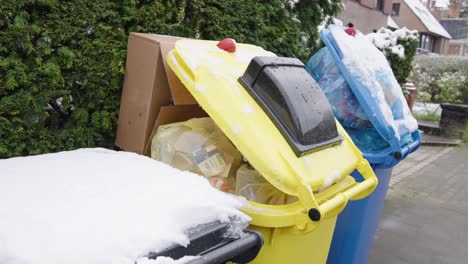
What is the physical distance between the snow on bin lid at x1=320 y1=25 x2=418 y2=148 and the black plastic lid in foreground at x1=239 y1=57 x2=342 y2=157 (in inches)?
23.5

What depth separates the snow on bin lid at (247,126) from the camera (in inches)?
63.5

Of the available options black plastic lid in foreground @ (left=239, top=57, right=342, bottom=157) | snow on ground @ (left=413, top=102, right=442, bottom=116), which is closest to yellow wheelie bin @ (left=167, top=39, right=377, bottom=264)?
black plastic lid in foreground @ (left=239, top=57, right=342, bottom=157)

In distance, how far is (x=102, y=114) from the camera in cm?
229

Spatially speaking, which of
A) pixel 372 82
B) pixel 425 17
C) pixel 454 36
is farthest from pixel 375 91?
pixel 454 36

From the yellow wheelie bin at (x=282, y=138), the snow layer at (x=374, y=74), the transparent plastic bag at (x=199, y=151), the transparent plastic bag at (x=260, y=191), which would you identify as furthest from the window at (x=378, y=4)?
the transparent plastic bag at (x=260, y=191)

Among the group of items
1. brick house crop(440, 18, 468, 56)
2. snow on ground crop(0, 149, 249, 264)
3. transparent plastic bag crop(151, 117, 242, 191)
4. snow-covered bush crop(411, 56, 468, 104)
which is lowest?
brick house crop(440, 18, 468, 56)

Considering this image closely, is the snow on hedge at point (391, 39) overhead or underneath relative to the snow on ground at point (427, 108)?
overhead

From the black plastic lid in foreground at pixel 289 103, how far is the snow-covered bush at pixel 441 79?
11536 mm

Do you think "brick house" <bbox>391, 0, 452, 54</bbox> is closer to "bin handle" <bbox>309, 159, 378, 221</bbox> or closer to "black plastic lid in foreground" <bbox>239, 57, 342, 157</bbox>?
"bin handle" <bbox>309, 159, 378, 221</bbox>

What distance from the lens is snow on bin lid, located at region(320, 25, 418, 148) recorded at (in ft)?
8.22

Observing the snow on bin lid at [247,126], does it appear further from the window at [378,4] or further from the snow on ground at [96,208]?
the window at [378,4]

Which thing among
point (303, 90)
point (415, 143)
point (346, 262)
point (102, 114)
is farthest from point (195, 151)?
point (415, 143)

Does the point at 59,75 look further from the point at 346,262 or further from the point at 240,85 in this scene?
the point at 346,262

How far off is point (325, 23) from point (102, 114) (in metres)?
2.59
